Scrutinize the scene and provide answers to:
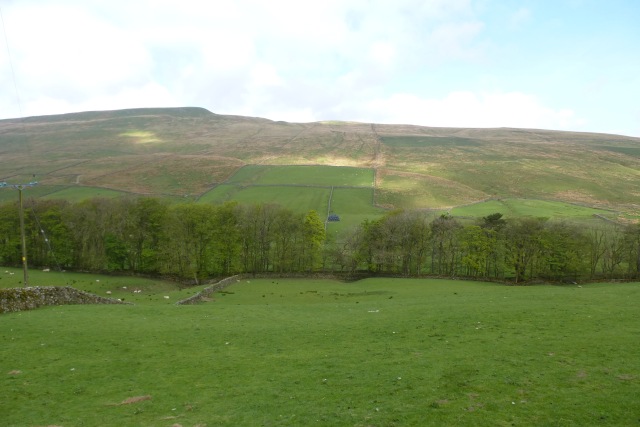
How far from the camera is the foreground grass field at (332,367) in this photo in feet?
42.5

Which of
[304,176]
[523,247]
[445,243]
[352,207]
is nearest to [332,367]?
[523,247]

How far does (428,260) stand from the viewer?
252ft

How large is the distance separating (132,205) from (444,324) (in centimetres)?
5741

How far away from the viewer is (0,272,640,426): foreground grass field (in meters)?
12.9

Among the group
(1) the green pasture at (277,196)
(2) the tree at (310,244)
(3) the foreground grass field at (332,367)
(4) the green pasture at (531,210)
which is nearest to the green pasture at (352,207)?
(1) the green pasture at (277,196)

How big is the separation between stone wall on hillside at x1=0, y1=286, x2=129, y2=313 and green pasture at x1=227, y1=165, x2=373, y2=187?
9295cm

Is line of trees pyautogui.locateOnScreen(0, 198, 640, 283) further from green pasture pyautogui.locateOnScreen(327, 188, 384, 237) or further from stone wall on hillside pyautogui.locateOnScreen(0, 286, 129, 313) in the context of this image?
stone wall on hillside pyautogui.locateOnScreen(0, 286, 129, 313)

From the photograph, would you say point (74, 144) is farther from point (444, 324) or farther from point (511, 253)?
point (444, 324)

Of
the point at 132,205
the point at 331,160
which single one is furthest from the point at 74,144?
the point at 132,205

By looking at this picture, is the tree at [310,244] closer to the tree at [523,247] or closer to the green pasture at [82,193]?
the tree at [523,247]

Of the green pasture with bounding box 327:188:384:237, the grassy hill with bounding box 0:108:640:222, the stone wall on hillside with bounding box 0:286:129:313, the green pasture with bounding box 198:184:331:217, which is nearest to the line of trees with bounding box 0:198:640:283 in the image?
the green pasture with bounding box 327:188:384:237

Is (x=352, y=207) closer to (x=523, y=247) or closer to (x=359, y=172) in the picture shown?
(x=359, y=172)

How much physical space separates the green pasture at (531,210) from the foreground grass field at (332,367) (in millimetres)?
70624

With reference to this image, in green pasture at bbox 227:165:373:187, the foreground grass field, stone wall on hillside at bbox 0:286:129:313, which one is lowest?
stone wall on hillside at bbox 0:286:129:313
